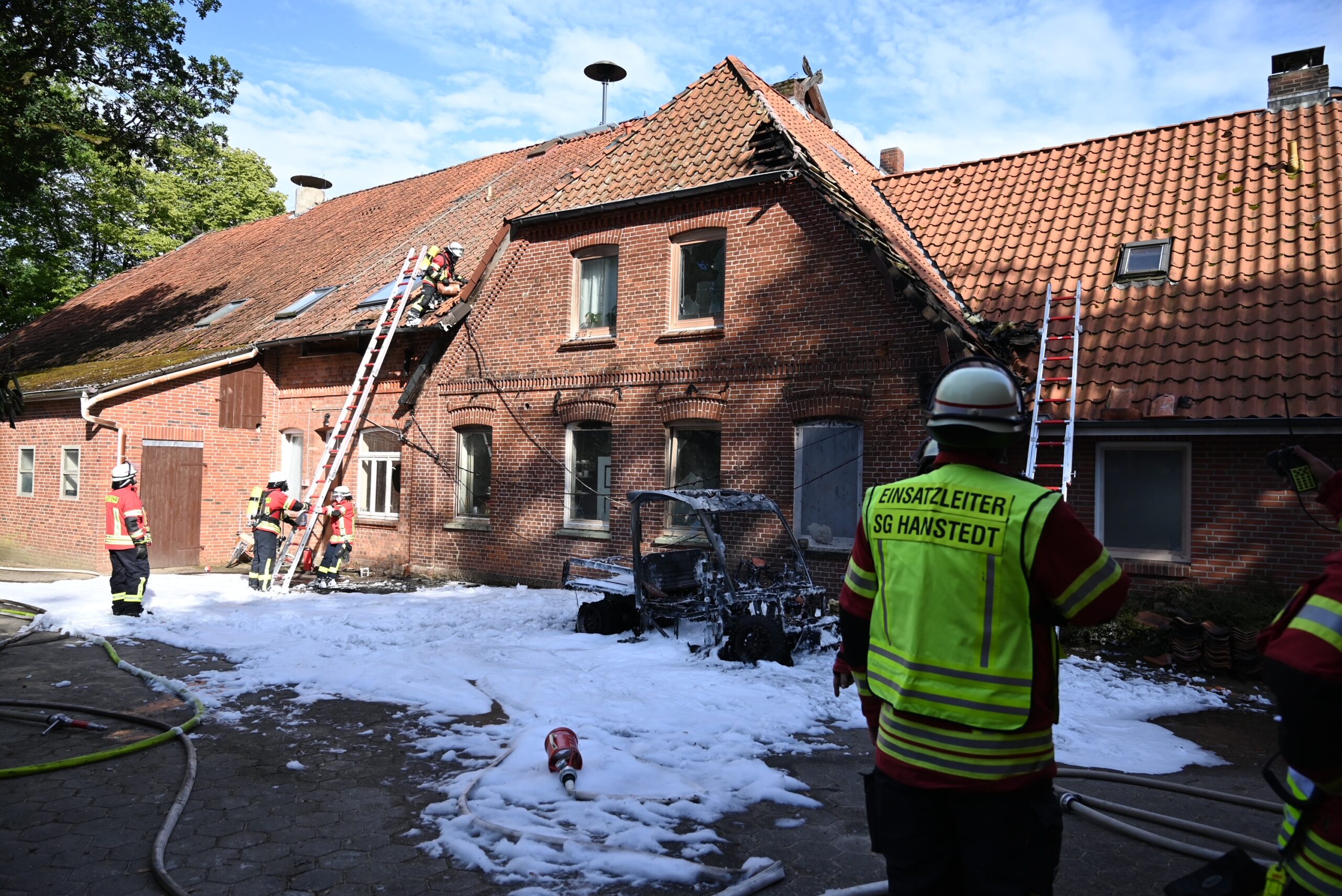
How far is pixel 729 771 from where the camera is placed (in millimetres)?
5645

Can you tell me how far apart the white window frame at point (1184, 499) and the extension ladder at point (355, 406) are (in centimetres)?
1095

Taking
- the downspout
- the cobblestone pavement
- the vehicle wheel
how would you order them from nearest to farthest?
1. the cobblestone pavement
2. the vehicle wheel
3. the downspout

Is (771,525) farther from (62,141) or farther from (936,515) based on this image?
(62,141)

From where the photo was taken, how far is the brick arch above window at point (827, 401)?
37.6 ft

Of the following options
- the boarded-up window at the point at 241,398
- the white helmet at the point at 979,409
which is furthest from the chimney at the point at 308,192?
the white helmet at the point at 979,409

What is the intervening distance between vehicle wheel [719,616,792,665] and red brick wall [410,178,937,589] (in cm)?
324

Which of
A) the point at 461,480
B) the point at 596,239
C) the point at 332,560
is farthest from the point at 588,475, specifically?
the point at 332,560

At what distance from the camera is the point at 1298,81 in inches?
526

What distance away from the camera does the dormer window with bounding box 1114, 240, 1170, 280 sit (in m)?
11.2

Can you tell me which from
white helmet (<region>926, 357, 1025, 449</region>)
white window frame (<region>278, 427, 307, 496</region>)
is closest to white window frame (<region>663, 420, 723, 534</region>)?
white window frame (<region>278, 427, 307, 496</region>)

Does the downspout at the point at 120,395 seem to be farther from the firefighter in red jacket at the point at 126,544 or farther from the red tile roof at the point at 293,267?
the firefighter in red jacket at the point at 126,544

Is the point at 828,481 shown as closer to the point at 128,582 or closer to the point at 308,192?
the point at 128,582

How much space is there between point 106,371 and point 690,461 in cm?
1241

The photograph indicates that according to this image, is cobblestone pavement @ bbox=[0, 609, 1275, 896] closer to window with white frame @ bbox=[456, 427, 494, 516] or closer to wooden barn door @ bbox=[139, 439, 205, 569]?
window with white frame @ bbox=[456, 427, 494, 516]
